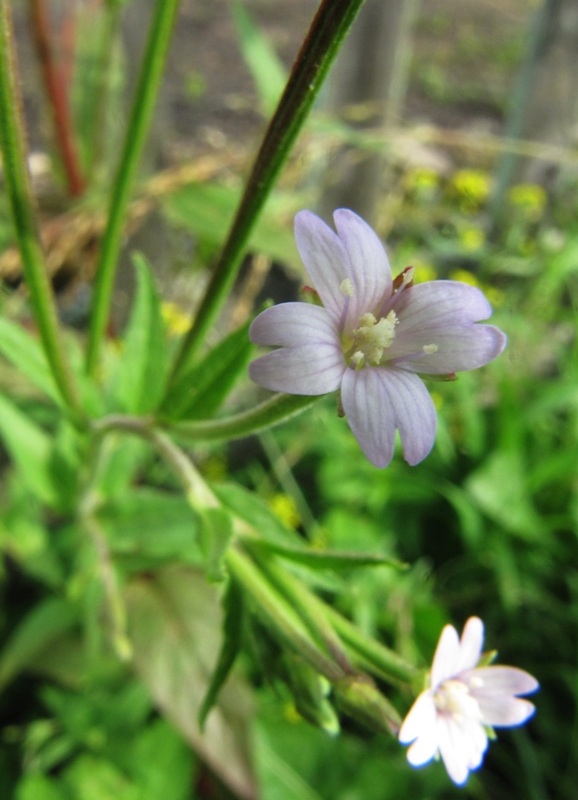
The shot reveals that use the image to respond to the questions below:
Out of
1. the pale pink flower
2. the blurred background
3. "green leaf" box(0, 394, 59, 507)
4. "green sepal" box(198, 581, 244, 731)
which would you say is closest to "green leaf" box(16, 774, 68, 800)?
the blurred background

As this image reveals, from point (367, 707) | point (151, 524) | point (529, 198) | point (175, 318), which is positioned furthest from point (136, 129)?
point (529, 198)

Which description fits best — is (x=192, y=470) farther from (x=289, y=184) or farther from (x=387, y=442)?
(x=289, y=184)

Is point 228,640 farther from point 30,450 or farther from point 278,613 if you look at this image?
point 30,450

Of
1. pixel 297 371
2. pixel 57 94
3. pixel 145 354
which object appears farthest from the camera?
pixel 57 94

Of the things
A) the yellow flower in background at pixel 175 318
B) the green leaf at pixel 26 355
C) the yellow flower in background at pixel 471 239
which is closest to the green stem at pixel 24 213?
the green leaf at pixel 26 355

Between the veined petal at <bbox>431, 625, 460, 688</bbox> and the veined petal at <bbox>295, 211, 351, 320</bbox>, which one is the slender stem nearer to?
the veined petal at <bbox>431, 625, 460, 688</bbox>
